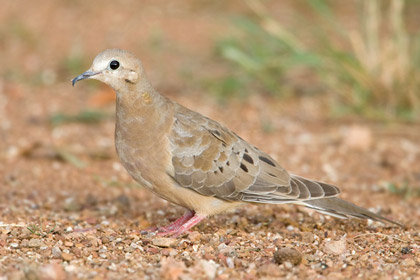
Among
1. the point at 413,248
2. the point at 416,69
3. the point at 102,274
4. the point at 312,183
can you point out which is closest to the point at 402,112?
the point at 416,69

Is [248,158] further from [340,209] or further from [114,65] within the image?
[114,65]

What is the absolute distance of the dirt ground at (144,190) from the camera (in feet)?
11.2

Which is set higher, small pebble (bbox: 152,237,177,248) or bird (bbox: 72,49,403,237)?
bird (bbox: 72,49,403,237)

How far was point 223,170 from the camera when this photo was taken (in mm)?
4191

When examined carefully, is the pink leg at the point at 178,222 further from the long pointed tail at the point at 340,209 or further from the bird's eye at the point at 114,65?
the bird's eye at the point at 114,65

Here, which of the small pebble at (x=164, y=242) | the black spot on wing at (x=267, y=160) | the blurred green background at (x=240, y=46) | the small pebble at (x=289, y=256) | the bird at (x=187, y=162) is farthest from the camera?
the blurred green background at (x=240, y=46)

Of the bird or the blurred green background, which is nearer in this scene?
the bird

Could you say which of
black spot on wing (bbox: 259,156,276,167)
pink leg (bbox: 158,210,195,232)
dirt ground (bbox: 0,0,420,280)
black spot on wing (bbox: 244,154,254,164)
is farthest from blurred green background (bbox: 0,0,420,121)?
pink leg (bbox: 158,210,195,232)

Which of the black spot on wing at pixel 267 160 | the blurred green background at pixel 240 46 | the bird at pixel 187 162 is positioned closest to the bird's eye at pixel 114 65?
the bird at pixel 187 162

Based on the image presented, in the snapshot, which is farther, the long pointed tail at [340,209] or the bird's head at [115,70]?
the long pointed tail at [340,209]

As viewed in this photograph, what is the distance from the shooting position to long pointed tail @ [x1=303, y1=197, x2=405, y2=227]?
414cm

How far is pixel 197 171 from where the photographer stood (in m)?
4.11

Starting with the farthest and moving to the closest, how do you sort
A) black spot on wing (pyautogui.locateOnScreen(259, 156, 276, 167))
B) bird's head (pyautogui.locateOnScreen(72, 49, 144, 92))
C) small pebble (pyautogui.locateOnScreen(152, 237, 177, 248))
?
1. black spot on wing (pyautogui.locateOnScreen(259, 156, 276, 167))
2. bird's head (pyautogui.locateOnScreen(72, 49, 144, 92))
3. small pebble (pyautogui.locateOnScreen(152, 237, 177, 248))

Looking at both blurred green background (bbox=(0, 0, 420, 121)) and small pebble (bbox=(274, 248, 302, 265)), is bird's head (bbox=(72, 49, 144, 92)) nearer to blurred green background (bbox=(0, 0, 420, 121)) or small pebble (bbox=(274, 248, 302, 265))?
small pebble (bbox=(274, 248, 302, 265))
